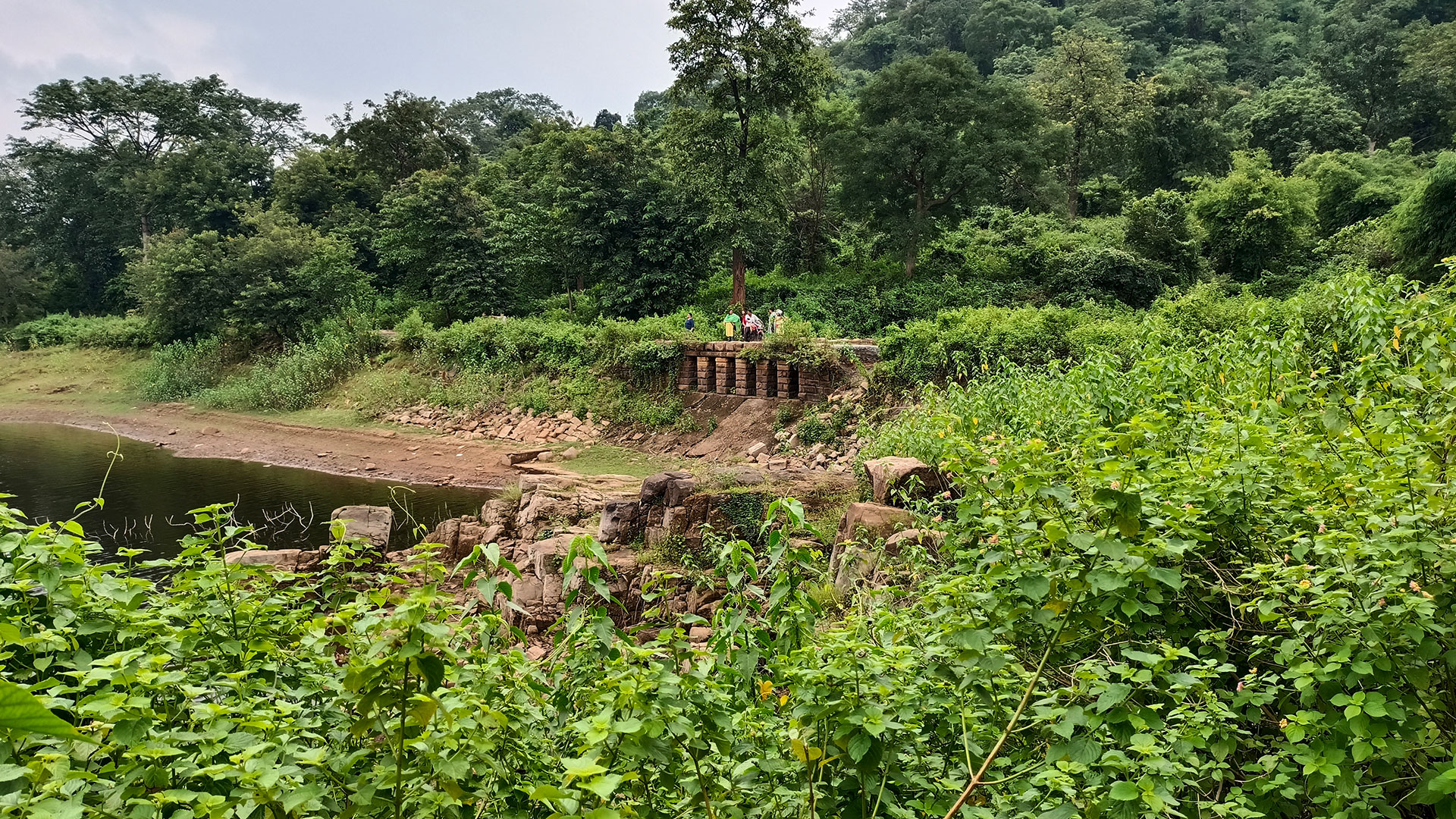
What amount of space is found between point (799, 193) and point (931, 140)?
250 inches

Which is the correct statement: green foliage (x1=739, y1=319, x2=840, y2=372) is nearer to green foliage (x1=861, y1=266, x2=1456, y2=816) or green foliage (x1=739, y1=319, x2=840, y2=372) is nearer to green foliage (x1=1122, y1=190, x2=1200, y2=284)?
green foliage (x1=1122, y1=190, x2=1200, y2=284)

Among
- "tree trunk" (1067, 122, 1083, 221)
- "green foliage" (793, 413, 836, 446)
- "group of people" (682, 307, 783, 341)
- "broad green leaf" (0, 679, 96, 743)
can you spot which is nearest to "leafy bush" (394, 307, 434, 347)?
"group of people" (682, 307, 783, 341)

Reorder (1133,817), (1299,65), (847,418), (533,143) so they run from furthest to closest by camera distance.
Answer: (1299,65) < (533,143) < (847,418) < (1133,817)

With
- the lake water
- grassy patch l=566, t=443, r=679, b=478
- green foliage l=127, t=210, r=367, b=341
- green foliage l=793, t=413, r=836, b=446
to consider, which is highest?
green foliage l=127, t=210, r=367, b=341

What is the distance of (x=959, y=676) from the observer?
232cm

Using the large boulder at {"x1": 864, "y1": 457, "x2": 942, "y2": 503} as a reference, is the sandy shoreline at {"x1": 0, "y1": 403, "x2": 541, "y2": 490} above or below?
below

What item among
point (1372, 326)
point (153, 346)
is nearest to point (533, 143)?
point (153, 346)

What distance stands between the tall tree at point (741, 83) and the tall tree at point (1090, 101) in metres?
10.9

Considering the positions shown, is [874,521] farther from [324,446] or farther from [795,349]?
[324,446]

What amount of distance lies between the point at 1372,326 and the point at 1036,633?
9.24 feet

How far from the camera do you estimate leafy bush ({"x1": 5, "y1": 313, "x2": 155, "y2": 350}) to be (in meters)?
28.9

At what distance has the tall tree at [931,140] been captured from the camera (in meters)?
20.3

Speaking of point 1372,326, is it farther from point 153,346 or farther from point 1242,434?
point 153,346

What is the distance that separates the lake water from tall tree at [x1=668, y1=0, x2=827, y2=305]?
404 inches
